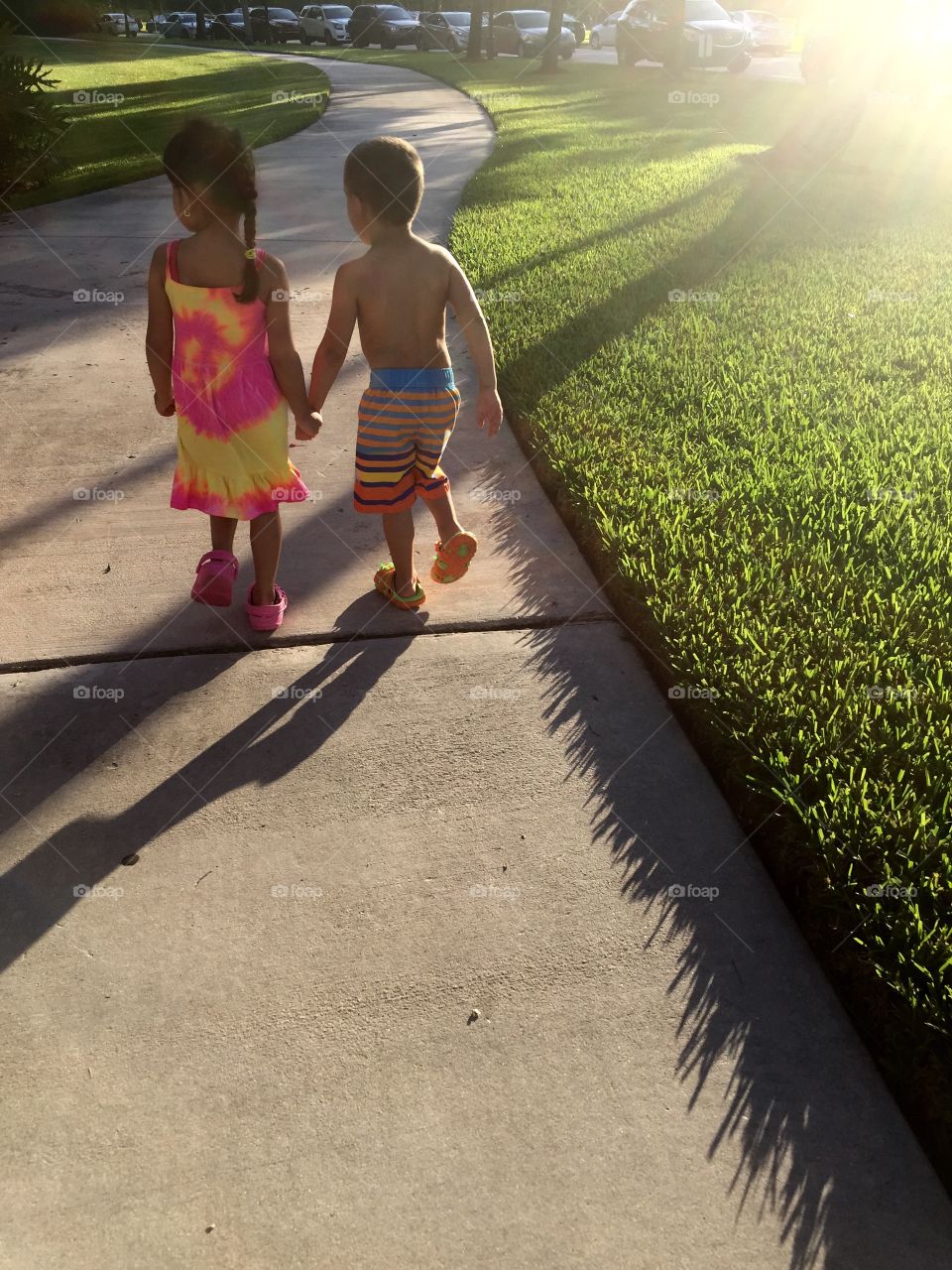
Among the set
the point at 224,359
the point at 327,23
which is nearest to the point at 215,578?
the point at 224,359

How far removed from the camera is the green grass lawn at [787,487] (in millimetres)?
2451

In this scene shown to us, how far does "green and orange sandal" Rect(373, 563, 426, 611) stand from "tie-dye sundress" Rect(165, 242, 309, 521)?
0.41 meters

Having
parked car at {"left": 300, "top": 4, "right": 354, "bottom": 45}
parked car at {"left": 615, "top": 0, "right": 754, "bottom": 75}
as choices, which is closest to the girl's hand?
parked car at {"left": 615, "top": 0, "right": 754, "bottom": 75}

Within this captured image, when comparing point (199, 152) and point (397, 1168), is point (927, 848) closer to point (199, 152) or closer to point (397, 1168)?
point (397, 1168)

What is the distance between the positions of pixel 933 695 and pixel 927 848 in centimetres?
69

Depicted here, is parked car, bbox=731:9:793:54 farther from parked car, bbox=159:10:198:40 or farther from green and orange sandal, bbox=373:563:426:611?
green and orange sandal, bbox=373:563:426:611

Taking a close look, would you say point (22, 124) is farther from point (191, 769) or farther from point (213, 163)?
point (191, 769)

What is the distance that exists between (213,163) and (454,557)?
55.3 inches

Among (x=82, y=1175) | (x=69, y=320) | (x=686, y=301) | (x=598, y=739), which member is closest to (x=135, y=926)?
(x=82, y=1175)

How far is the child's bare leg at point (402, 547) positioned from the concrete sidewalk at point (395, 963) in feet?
0.44

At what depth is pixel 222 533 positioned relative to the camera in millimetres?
3512

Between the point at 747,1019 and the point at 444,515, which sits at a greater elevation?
the point at 444,515

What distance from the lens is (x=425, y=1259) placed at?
1725 millimetres

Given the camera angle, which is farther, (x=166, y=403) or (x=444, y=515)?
(x=444, y=515)
